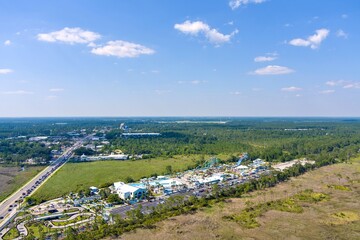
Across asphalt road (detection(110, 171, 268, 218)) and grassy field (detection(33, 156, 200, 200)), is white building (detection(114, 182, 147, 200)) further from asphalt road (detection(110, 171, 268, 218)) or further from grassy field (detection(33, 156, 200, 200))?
grassy field (detection(33, 156, 200, 200))

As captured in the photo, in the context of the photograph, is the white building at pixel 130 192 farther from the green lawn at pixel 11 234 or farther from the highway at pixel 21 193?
the green lawn at pixel 11 234

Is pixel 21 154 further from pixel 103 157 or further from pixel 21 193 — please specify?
pixel 21 193

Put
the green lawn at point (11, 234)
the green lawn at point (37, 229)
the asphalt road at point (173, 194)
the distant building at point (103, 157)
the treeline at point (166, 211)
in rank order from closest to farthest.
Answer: the treeline at point (166, 211), the green lawn at point (11, 234), the green lawn at point (37, 229), the asphalt road at point (173, 194), the distant building at point (103, 157)

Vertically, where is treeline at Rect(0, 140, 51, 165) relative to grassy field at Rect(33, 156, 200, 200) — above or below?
above

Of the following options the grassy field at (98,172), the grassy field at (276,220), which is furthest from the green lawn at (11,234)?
the grassy field at (98,172)

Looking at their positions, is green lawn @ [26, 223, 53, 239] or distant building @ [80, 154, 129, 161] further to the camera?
distant building @ [80, 154, 129, 161]

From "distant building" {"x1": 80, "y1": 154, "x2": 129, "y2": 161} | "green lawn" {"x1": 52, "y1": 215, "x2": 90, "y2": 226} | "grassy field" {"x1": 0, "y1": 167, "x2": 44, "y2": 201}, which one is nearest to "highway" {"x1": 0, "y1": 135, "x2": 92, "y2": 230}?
"grassy field" {"x1": 0, "y1": 167, "x2": 44, "y2": 201}
